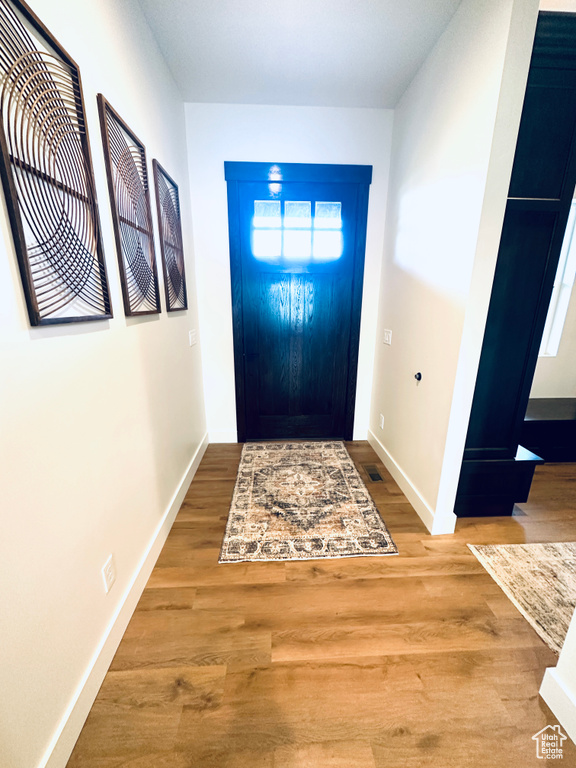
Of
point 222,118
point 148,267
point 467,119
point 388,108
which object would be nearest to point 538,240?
point 467,119

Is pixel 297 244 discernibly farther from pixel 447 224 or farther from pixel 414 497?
pixel 414 497

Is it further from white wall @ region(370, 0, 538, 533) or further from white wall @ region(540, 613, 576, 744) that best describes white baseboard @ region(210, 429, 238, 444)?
white wall @ region(540, 613, 576, 744)

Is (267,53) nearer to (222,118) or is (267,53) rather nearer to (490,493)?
(222,118)

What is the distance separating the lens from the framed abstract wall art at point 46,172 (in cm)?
72

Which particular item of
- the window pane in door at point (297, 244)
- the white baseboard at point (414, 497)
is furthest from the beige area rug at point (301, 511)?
the window pane in door at point (297, 244)

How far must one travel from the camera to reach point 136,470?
138 cm

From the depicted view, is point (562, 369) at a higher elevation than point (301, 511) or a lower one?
higher

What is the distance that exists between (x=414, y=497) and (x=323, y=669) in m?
1.16

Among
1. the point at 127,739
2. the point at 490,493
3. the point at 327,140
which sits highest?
the point at 327,140

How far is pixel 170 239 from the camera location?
185cm

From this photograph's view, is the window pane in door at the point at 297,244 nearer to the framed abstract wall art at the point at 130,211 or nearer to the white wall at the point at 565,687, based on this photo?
the framed abstract wall art at the point at 130,211

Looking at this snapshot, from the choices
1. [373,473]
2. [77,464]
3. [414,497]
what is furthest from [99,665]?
[373,473]

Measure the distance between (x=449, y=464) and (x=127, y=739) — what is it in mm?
1738

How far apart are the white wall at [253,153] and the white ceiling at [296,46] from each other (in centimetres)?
9
